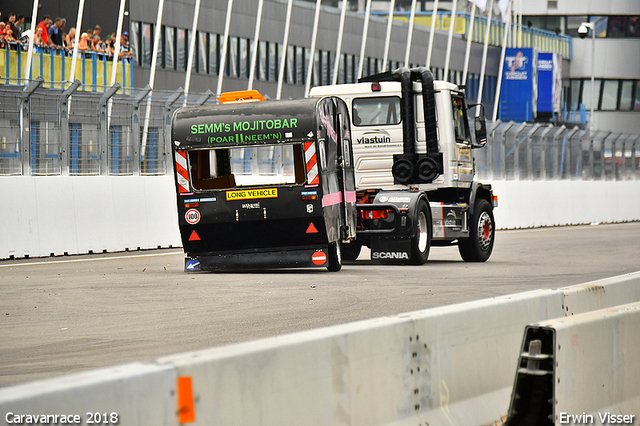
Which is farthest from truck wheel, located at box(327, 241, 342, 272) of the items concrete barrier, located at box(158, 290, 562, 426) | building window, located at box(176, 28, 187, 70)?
building window, located at box(176, 28, 187, 70)

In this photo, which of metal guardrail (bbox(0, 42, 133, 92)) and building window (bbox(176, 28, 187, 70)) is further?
building window (bbox(176, 28, 187, 70))

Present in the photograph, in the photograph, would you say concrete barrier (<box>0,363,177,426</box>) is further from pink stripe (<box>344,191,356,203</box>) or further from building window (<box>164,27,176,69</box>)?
building window (<box>164,27,176,69</box>)

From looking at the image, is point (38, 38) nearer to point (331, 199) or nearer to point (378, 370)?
point (331, 199)

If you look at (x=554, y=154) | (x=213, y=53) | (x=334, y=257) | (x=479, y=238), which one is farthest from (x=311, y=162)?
(x=213, y=53)

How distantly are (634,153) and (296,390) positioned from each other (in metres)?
39.1

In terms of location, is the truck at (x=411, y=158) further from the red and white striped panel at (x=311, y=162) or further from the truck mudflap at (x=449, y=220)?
the red and white striped panel at (x=311, y=162)

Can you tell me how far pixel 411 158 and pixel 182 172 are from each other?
398cm

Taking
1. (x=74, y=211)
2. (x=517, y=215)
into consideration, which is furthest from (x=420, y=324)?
(x=517, y=215)

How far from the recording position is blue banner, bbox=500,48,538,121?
220 ft

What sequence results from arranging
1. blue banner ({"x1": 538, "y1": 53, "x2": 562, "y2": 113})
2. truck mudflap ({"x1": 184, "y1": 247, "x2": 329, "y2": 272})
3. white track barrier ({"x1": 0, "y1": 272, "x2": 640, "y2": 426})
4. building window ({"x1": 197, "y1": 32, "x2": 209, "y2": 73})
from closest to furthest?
white track barrier ({"x1": 0, "y1": 272, "x2": 640, "y2": 426}), truck mudflap ({"x1": 184, "y1": 247, "x2": 329, "y2": 272}), building window ({"x1": 197, "y1": 32, "x2": 209, "y2": 73}), blue banner ({"x1": 538, "y1": 53, "x2": 562, "y2": 113})

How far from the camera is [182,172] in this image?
1595 cm

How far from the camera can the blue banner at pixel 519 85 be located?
6700cm

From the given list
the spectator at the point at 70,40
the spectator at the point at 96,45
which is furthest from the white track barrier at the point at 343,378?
the spectator at the point at 96,45

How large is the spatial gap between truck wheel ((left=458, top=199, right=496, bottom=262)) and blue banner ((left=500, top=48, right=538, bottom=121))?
48945 millimetres
